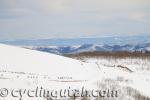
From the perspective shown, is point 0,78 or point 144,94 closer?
point 0,78

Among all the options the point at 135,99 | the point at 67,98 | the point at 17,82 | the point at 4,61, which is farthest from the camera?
the point at 4,61

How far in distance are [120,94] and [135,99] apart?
2.26 feet

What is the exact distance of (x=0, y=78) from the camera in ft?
55.3

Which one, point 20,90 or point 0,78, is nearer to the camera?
point 20,90

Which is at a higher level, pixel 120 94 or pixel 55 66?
pixel 55 66

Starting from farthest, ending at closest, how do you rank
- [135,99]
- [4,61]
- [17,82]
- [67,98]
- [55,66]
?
[55,66]
[4,61]
[135,99]
[17,82]
[67,98]

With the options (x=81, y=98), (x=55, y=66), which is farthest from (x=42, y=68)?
(x=81, y=98)

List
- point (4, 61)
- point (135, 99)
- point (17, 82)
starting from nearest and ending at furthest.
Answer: point (17, 82), point (135, 99), point (4, 61)

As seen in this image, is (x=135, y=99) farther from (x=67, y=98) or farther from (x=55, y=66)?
(x=55, y=66)

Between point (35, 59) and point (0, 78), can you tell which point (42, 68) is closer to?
point (35, 59)

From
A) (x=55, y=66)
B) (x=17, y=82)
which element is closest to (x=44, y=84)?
(x=17, y=82)

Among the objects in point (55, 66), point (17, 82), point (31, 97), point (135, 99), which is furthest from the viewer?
point (55, 66)

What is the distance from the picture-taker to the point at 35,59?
27109mm

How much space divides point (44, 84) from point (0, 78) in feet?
6.24
